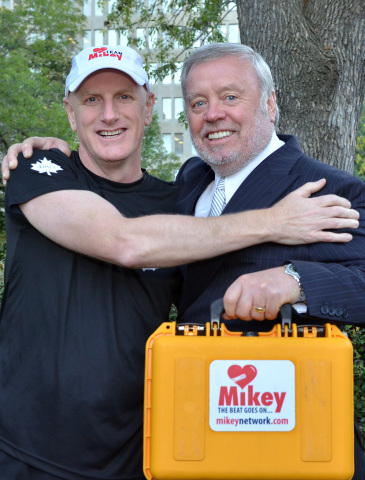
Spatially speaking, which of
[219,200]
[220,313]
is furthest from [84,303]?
[219,200]

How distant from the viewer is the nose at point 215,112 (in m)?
2.97

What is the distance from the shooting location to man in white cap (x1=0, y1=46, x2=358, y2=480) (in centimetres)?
254

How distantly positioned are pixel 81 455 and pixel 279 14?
3.76 m

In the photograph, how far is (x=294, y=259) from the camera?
256 cm

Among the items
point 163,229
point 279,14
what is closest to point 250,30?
point 279,14

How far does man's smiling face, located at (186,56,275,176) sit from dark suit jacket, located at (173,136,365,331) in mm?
138

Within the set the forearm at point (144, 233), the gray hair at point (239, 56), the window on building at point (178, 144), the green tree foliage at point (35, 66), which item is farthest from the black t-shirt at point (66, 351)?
the window on building at point (178, 144)

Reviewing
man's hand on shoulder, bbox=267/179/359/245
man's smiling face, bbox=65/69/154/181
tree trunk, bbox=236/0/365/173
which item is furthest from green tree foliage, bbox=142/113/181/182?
man's hand on shoulder, bbox=267/179/359/245

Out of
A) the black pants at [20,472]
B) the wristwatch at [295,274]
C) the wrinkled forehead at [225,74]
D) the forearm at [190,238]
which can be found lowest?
the black pants at [20,472]

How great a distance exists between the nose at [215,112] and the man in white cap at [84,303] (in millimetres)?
584

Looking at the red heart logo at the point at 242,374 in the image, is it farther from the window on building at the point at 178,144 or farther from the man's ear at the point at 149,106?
the window on building at the point at 178,144

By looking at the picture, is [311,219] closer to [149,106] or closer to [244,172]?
[244,172]

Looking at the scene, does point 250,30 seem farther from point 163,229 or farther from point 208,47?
point 163,229

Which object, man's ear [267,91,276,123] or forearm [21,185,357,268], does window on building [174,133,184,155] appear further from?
forearm [21,185,357,268]
